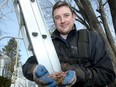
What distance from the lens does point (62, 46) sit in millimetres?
2482

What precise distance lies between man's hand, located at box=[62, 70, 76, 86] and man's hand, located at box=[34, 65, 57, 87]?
71 millimetres

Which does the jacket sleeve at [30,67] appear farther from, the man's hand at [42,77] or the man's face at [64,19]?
the man's face at [64,19]

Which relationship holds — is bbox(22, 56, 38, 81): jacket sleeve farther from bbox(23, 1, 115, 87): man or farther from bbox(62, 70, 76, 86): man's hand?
bbox(62, 70, 76, 86): man's hand

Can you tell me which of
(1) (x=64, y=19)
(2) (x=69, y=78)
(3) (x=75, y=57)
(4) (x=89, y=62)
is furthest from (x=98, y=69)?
(1) (x=64, y=19)

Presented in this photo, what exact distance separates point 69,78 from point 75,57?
0.31 metres

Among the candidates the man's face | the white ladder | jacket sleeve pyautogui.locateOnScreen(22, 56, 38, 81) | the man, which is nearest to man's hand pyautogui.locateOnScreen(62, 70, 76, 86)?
the man

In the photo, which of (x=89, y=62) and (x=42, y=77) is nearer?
(x=42, y=77)

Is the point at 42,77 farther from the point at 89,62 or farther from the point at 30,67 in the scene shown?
the point at 89,62

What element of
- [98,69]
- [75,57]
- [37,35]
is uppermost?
[37,35]

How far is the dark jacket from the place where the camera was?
233 cm

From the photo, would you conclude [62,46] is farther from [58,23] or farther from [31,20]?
[31,20]

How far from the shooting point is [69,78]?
83.3 inches

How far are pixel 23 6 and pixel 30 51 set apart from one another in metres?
0.35

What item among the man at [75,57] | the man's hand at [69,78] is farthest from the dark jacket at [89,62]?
the man's hand at [69,78]
